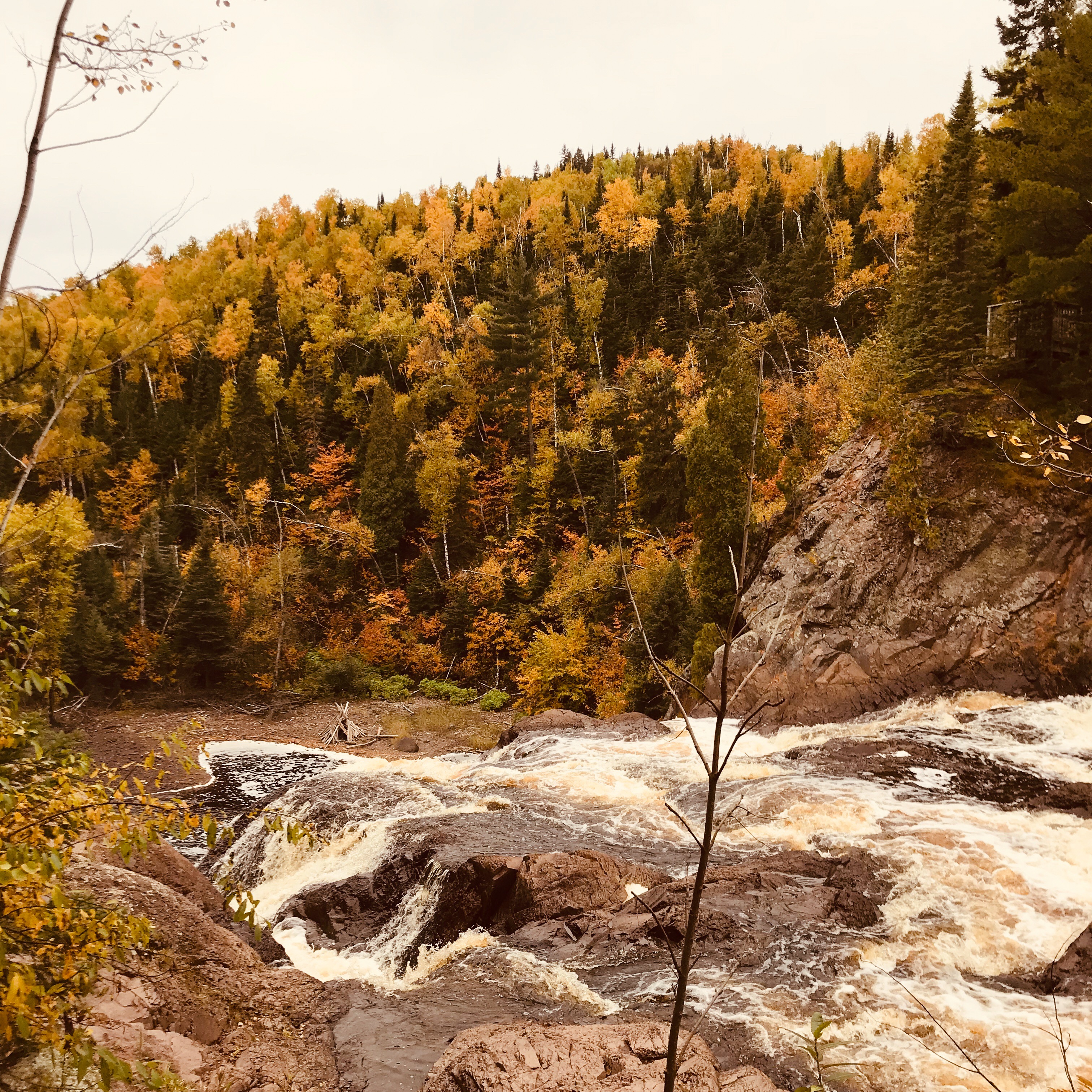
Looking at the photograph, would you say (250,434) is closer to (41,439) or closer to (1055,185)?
(1055,185)

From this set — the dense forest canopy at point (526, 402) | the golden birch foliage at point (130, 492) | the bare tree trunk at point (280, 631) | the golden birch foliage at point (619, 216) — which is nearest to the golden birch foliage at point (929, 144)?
the dense forest canopy at point (526, 402)

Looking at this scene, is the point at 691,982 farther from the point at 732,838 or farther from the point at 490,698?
the point at 490,698

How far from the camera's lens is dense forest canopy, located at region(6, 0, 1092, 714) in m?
19.1

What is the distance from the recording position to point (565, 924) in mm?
8938

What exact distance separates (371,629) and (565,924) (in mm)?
26550

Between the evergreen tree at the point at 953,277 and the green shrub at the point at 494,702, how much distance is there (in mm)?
19372

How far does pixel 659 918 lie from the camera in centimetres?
816

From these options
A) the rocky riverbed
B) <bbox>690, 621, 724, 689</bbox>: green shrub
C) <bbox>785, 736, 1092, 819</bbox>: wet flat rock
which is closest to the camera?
the rocky riverbed

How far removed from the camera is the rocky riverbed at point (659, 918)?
6117 mm

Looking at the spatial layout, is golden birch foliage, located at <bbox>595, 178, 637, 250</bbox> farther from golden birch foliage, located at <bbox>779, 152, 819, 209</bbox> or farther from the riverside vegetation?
golden birch foliage, located at <bbox>779, 152, 819, 209</bbox>

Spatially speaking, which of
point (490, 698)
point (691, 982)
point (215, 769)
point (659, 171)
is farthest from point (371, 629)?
point (659, 171)

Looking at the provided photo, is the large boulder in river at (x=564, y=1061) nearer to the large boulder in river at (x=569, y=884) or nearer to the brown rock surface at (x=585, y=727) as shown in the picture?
the large boulder in river at (x=569, y=884)

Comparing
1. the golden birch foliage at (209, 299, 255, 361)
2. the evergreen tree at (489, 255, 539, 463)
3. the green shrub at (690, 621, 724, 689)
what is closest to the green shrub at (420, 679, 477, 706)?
the green shrub at (690, 621, 724, 689)

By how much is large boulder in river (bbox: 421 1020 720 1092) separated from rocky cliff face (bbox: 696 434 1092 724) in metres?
10.3
